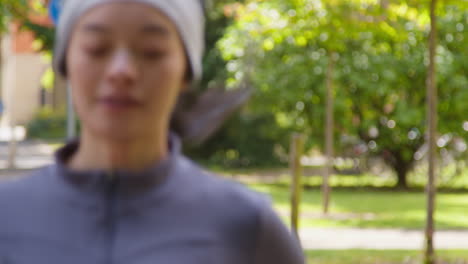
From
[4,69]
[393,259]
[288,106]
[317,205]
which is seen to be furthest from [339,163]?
[4,69]

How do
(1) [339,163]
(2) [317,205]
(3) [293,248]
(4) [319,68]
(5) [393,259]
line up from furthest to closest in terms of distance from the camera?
(1) [339,163] < (4) [319,68] < (2) [317,205] < (5) [393,259] < (3) [293,248]

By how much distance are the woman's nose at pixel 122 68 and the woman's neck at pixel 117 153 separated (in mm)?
75

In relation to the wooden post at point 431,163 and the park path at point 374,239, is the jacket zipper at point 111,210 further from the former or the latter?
the park path at point 374,239

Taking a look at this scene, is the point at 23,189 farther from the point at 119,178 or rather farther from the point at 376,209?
the point at 376,209

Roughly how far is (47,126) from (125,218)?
148ft

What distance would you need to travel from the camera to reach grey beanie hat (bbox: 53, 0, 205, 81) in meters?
1.25

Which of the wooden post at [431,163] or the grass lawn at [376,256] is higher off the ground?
the wooden post at [431,163]

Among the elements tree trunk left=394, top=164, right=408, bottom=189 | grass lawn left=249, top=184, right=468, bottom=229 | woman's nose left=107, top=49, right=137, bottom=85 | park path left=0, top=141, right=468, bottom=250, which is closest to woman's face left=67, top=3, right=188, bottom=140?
woman's nose left=107, top=49, right=137, bottom=85

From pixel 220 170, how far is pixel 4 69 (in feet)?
97.4

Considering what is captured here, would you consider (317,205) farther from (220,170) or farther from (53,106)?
(53,106)

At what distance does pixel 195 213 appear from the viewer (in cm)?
130

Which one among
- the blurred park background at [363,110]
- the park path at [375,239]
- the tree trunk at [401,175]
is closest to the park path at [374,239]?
the park path at [375,239]

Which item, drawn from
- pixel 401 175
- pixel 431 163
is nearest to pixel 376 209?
pixel 401 175

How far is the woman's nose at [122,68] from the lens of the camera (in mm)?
1194
